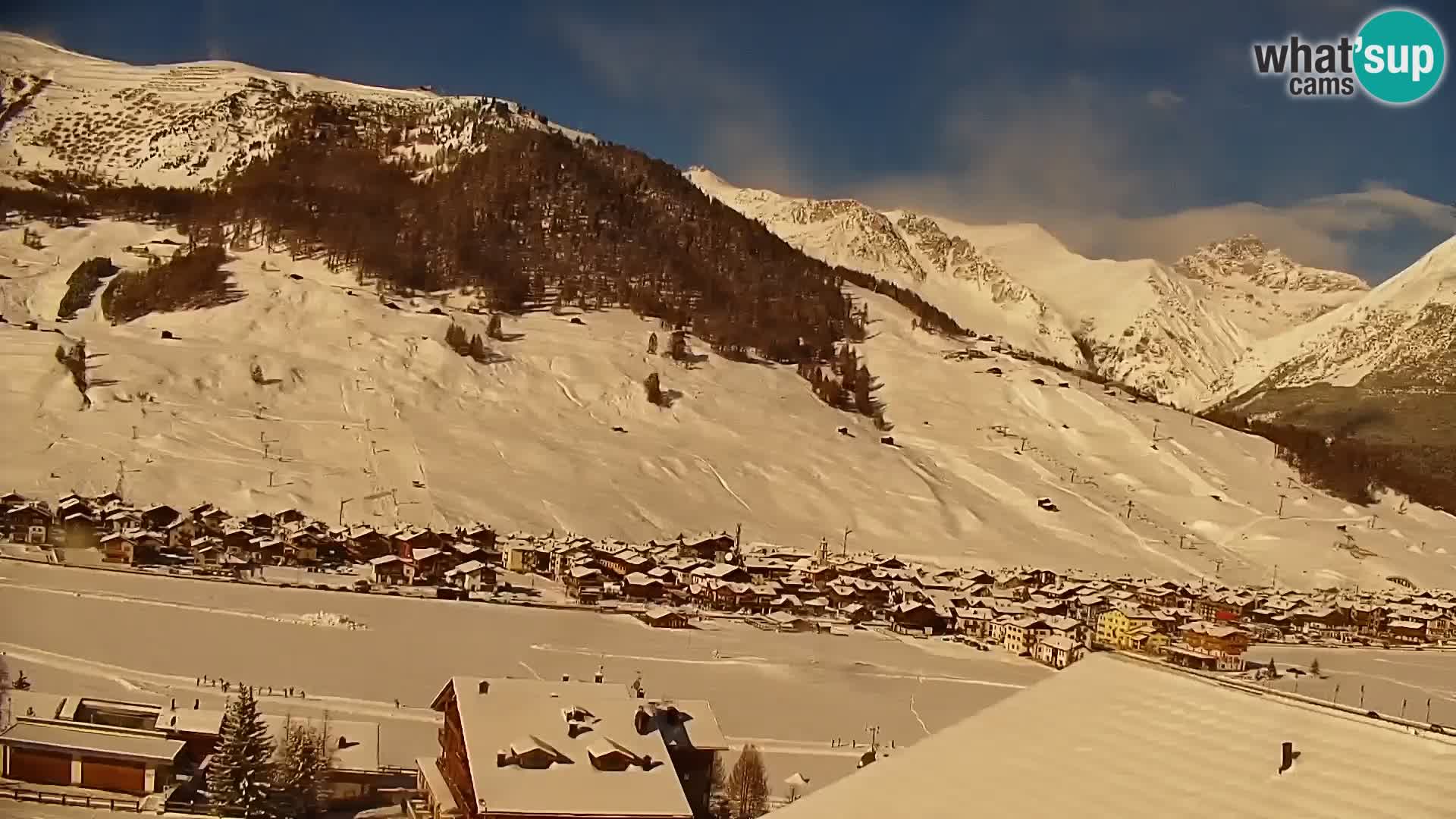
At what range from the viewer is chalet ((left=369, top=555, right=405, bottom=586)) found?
26.6 m

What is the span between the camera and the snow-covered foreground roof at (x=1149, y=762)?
15.9ft

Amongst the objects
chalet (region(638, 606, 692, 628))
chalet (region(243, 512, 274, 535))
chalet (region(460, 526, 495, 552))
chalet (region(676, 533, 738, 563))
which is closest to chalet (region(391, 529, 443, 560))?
chalet (region(460, 526, 495, 552))

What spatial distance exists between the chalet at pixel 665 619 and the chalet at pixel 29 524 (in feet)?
39.1

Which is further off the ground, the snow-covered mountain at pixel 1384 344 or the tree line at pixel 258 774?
the snow-covered mountain at pixel 1384 344

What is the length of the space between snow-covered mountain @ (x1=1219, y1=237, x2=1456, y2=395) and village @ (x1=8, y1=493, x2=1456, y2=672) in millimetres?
83155

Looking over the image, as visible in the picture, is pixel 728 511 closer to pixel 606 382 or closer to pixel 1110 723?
pixel 606 382

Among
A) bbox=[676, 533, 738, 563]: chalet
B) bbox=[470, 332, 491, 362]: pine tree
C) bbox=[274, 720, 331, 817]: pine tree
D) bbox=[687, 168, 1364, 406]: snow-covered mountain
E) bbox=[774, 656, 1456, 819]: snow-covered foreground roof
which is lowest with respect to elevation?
bbox=[274, 720, 331, 817]: pine tree

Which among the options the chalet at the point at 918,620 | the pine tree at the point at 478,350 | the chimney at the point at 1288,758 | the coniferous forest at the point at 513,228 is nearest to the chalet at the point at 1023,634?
the chalet at the point at 918,620

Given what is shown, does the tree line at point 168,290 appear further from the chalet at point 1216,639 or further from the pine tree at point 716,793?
the pine tree at point 716,793

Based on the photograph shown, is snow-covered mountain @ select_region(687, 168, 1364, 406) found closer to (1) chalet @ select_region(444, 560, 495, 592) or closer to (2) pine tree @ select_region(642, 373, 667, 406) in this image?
(2) pine tree @ select_region(642, 373, 667, 406)

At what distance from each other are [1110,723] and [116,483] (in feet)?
97.4

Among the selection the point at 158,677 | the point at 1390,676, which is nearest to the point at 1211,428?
the point at 1390,676

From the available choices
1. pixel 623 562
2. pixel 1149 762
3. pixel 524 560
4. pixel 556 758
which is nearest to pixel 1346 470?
pixel 623 562

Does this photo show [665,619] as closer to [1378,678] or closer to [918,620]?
[918,620]
